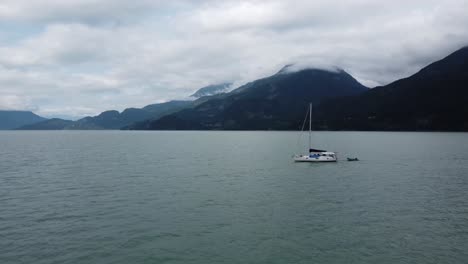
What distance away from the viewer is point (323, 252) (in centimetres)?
3081

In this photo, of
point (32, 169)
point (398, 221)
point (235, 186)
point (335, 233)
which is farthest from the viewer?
point (32, 169)

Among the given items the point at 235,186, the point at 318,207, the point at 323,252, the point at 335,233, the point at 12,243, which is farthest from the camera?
the point at 235,186

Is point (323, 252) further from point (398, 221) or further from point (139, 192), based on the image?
point (139, 192)

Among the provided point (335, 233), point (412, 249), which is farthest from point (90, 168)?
point (412, 249)

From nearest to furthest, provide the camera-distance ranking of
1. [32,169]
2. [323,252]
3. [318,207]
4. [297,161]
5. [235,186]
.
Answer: [323,252], [318,207], [235,186], [32,169], [297,161]

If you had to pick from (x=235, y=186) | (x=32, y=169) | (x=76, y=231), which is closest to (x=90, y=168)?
(x=32, y=169)

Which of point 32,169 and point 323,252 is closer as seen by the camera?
point 323,252

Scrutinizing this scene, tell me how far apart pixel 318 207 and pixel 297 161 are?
59776 millimetres

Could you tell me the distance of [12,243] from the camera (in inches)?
1293

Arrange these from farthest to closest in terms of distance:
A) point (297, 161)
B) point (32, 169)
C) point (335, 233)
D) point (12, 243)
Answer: point (297, 161) → point (32, 169) → point (335, 233) → point (12, 243)

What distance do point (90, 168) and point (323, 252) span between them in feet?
240

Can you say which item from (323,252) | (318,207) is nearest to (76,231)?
(323,252)

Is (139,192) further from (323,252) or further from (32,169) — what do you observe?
(32,169)

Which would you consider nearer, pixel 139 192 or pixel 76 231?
pixel 76 231
